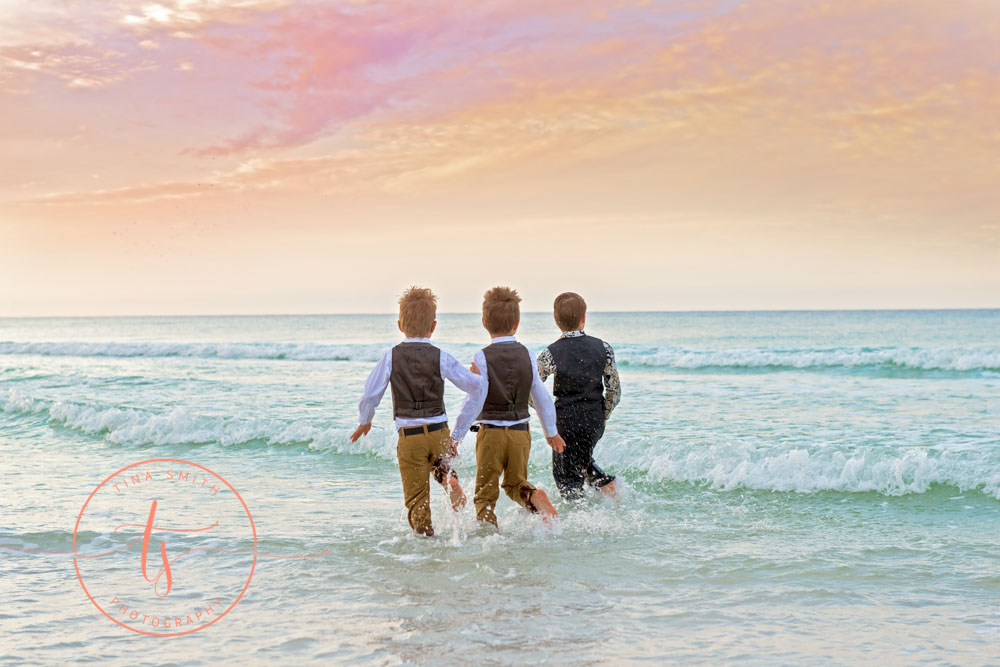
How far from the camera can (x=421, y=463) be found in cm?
541

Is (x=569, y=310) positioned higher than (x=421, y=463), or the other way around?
(x=569, y=310)

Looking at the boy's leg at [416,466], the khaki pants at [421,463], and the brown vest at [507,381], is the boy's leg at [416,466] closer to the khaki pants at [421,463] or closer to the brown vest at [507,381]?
the khaki pants at [421,463]

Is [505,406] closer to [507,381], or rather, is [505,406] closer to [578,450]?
[507,381]

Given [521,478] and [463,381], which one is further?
[521,478]

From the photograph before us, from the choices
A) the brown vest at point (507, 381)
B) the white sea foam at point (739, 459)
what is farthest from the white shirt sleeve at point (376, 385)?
the white sea foam at point (739, 459)

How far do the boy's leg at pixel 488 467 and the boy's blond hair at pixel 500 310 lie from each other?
2.35ft

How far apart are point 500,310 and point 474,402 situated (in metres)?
0.66

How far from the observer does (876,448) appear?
886 cm

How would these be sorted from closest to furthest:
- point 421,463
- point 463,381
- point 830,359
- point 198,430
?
point 463,381 < point 421,463 < point 198,430 < point 830,359

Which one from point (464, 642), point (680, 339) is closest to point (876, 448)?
point (464, 642)

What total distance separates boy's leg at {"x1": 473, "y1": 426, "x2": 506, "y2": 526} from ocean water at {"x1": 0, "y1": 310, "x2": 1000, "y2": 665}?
0.24 meters

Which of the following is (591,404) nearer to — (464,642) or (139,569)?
(464,642)

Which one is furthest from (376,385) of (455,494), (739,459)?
(739,459)

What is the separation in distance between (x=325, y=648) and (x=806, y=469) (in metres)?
5.67
